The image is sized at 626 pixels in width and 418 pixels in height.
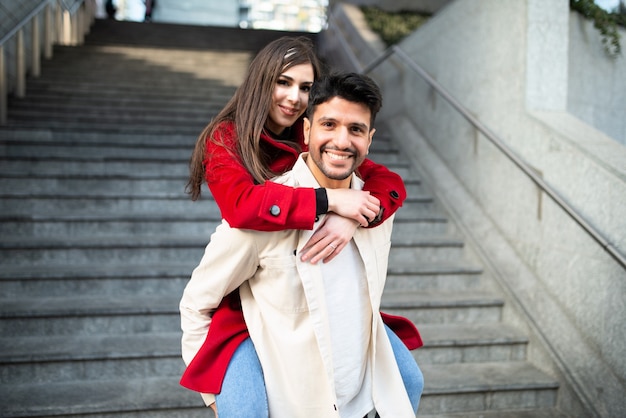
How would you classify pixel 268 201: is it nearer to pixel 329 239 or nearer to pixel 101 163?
pixel 329 239

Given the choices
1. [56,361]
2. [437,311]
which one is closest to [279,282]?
[56,361]

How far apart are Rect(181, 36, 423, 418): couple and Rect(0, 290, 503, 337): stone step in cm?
169

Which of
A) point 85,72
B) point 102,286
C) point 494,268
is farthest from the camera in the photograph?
point 85,72

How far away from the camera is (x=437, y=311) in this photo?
3504mm

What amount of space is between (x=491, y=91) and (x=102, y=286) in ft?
8.99

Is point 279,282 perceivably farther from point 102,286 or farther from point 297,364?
point 102,286

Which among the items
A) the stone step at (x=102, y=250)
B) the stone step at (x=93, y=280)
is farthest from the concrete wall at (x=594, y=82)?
the stone step at (x=93, y=280)

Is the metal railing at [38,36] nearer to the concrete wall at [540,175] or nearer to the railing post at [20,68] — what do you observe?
the railing post at [20,68]

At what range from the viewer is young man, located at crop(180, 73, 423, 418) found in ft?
4.89

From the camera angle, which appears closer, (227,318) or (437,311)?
(227,318)

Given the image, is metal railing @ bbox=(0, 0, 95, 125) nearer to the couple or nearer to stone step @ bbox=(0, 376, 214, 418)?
stone step @ bbox=(0, 376, 214, 418)

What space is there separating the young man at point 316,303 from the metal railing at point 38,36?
4687mm

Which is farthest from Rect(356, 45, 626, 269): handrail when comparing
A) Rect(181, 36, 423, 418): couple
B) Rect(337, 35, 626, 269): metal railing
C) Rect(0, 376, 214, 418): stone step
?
Rect(0, 376, 214, 418): stone step

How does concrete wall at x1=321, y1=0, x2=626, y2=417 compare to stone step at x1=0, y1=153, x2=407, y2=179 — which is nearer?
concrete wall at x1=321, y1=0, x2=626, y2=417
